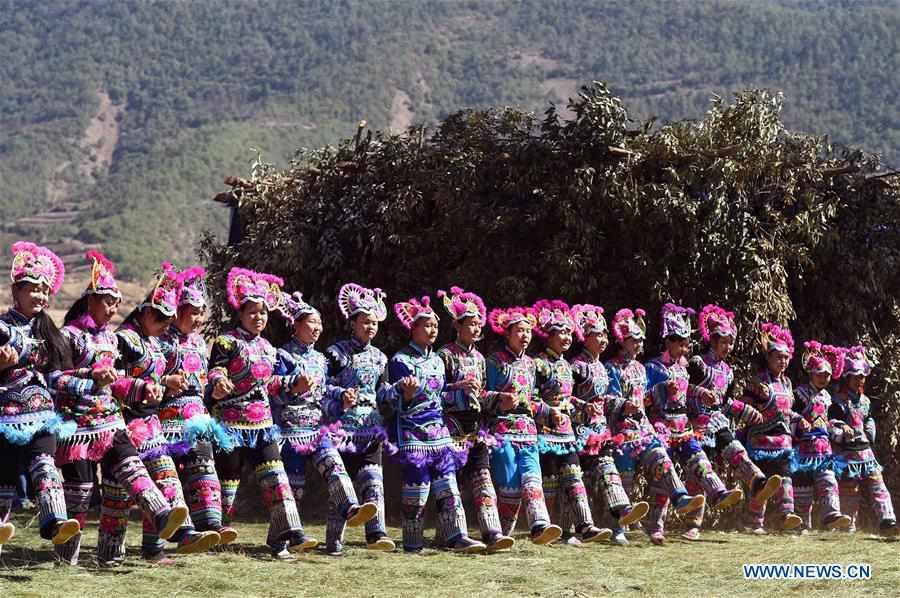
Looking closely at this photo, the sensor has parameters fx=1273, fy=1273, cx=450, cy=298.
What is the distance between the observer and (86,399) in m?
7.83

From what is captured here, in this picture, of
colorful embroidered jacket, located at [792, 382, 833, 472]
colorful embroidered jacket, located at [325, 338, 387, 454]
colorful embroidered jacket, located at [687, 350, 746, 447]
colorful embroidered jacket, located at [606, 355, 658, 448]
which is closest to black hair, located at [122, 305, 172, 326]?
colorful embroidered jacket, located at [325, 338, 387, 454]

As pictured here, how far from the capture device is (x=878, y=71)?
61.5 metres

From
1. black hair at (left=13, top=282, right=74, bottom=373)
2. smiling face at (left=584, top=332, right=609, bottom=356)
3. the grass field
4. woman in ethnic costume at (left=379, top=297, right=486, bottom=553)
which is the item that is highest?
smiling face at (left=584, top=332, right=609, bottom=356)

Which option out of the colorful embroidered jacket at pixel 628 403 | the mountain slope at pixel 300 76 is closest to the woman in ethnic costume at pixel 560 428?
the colorful embroidered jacket at pixel 628 403

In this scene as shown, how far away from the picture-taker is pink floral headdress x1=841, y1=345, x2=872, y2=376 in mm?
11188

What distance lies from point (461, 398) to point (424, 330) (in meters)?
0.57

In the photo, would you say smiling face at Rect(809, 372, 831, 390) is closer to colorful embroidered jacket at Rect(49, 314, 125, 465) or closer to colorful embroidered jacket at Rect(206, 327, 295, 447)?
colorful embroidered jacket at Rect(206, 327, 295, 447)

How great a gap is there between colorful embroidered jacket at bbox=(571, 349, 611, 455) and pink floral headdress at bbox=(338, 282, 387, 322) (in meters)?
1.70

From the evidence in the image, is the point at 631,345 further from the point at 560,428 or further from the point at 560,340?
the point at 560,428

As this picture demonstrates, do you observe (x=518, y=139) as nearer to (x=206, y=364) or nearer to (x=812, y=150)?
(x=812, y=150)

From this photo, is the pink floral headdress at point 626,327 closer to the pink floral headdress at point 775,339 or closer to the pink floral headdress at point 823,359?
the pink floral headdress at point 775,339

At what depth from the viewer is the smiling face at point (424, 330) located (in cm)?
927

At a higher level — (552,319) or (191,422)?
(552,319)

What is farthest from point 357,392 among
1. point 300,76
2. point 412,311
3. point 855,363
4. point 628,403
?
point 300,76
